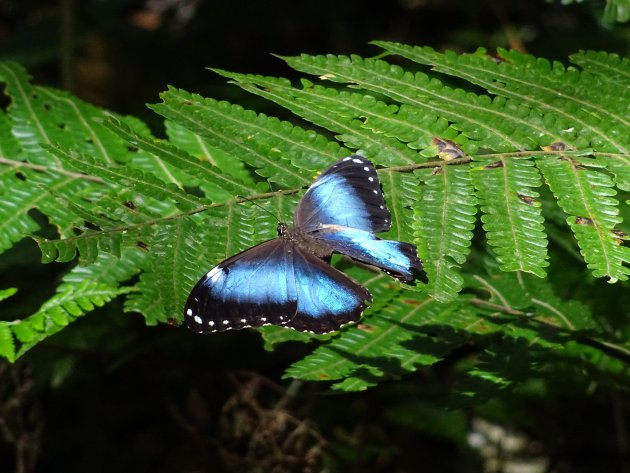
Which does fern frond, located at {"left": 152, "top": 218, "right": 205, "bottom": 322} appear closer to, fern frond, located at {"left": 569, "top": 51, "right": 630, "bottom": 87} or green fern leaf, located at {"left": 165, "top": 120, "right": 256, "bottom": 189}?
green fern leaf, located at {"left": 165, "top": 120, "right": 256, "bottom": 189}

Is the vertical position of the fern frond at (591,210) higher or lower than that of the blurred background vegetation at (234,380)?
higher

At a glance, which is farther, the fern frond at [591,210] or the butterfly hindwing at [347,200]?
the butterfly hindwing at [347,200]

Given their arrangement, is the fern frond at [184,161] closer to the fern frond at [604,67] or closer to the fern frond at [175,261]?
the fern frond at [175,261]

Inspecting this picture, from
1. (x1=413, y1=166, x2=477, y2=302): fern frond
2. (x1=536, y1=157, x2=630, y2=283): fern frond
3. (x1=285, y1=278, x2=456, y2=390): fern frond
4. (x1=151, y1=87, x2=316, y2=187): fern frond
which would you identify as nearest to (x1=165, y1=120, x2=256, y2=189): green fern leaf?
(x1=151, y1=87, x2=316, y2=187): fern frond

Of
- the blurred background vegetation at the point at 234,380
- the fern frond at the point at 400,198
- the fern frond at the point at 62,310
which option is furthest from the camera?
the blurred background vegetation at the point at 234,380

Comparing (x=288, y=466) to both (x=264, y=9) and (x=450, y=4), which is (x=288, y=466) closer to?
(x=264, y=9)

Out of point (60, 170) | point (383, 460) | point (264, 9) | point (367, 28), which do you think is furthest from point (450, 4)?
point (60, 170)

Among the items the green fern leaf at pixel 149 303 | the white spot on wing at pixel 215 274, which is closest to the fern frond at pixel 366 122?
the white spot on wing at pixel 215 274
